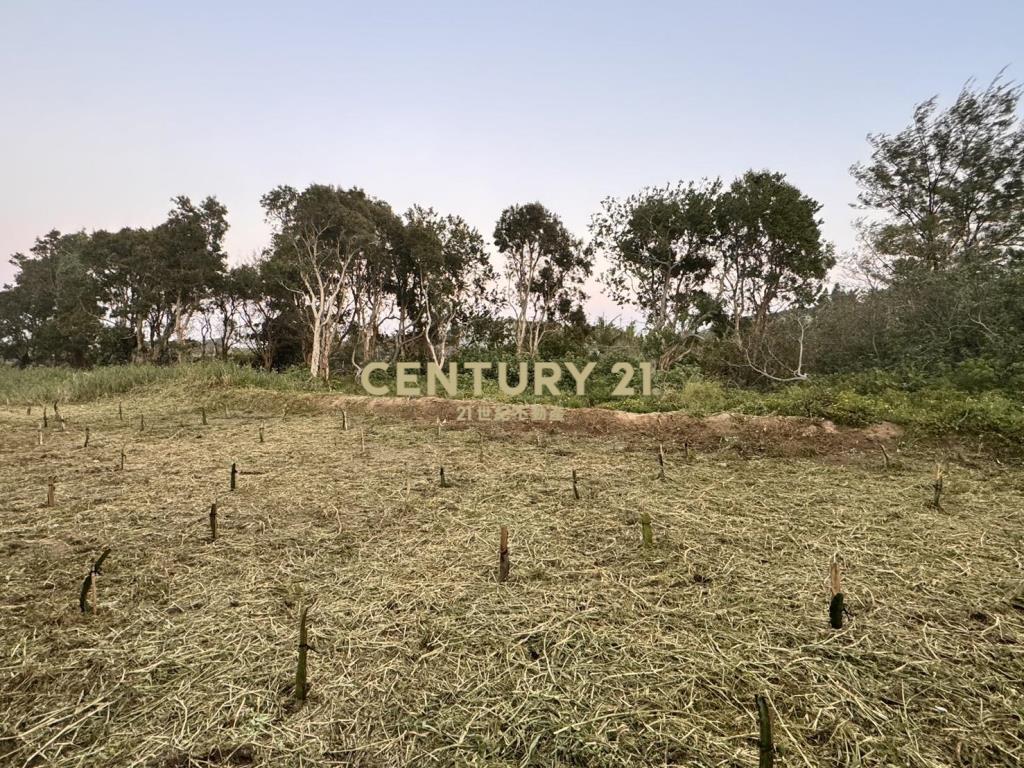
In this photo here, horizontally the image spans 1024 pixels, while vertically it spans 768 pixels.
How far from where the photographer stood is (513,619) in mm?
2184

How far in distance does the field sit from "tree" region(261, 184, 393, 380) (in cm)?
1067

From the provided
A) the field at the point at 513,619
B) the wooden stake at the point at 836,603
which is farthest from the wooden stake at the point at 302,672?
the wooden stake at the point at 836,603

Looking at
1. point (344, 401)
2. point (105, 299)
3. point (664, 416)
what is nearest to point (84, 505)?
point (344, 401)

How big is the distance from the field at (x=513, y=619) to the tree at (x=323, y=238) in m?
10.7

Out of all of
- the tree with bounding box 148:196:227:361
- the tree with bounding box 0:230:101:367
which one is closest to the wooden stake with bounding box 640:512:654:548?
the tree with bounding box 148:196:227:361

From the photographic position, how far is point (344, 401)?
31.4ft

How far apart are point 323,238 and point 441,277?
395 centimetres

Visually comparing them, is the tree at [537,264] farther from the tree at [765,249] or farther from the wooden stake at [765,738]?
the wooden stake at [765,738]

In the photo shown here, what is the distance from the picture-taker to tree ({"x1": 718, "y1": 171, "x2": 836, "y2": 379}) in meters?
11.9

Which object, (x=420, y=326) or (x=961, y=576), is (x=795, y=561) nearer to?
(x=961, y=576)

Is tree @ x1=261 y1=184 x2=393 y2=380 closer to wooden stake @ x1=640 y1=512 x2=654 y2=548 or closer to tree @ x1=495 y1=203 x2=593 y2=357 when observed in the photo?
tree @ x1=495 y1=203 x2=593 y2=357

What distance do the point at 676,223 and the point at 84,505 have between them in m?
13.5

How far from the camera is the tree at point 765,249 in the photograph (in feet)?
38.9

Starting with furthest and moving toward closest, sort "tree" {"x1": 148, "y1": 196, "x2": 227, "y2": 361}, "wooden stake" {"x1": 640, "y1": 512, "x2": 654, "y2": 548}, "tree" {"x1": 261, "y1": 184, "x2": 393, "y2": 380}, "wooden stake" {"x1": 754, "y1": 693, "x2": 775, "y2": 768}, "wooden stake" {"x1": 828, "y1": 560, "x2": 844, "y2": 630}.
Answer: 1. "tree" {"x1": 148, "y1": 196, "x2": 227, "y2": 361}
2. "tree" {"x1": 261, "y1": 184, "x2": 393, "y2": 380}
3. "wooden stake" {"x1": 640, "y1": 512, "x2": 654, "y2": 548}
4. "wooden stake" {"x1": 828, "y1": 560, "x2": 844, "y2": 630}
5. "wooden stake" {"x1": 754, "y1": 693, "x2": 775, "y2": 768}
